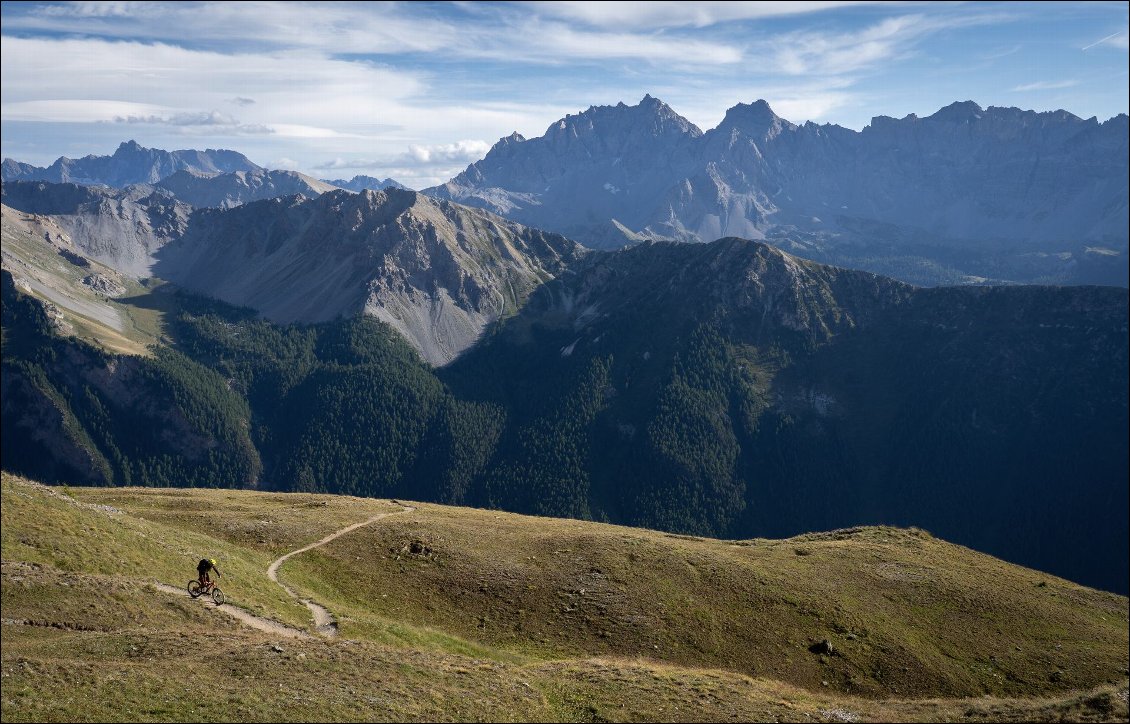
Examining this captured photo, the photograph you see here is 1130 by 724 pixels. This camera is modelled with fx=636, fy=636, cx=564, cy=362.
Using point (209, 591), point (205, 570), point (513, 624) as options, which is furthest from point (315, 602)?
point (513, 624)

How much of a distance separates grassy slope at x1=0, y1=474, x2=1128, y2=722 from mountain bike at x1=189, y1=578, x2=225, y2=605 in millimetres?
1400

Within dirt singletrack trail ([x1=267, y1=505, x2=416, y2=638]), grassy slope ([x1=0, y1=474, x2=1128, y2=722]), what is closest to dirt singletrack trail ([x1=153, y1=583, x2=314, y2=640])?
grassy slope ([x1=0, y1=474, x2=1128, y2=722])

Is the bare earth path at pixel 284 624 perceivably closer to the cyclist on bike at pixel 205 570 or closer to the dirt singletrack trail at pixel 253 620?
the dirt singletrack trail at pixel 253 620

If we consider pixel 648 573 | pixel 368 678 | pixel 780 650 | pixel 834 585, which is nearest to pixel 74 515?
pixel 368 678

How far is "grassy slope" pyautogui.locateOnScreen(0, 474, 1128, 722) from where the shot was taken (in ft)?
119

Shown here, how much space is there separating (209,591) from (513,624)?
25.2m

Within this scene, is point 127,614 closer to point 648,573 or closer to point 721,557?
point 648,573

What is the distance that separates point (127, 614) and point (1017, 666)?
74945mm

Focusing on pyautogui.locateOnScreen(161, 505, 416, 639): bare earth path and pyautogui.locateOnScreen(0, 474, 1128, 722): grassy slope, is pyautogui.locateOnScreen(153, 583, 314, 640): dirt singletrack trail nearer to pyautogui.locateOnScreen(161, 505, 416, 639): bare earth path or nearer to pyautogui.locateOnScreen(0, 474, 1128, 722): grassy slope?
pyautogui.locateOnScreen(161, 505, 416, 639): bare earth path

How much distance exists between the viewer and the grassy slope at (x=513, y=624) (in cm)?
3634

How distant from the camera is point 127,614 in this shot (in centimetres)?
4172

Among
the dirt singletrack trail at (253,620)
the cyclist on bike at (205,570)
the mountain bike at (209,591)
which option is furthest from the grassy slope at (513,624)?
the cyclist on bike at (205,570)

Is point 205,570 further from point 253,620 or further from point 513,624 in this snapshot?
point 513,624

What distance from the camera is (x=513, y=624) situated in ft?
190
